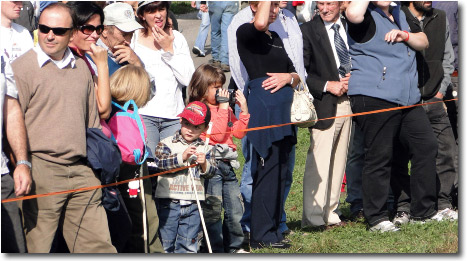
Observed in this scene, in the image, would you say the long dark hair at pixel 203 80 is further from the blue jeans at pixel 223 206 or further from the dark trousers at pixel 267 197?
the dark trousers at pixel 267 197

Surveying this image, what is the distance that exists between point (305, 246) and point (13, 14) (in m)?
2.98

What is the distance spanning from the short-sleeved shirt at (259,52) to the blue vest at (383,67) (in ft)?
2.26

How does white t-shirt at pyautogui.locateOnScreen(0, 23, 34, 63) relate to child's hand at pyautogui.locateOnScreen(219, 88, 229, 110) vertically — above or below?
above

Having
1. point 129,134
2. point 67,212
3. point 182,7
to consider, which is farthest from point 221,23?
point 67,212

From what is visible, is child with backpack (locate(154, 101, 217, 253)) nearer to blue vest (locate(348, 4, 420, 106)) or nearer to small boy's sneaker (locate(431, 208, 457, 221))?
blue vest (locate(348, 4, 420, 106))

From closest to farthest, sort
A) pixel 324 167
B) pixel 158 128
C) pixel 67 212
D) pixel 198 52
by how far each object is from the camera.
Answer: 1. pixel 67 212
2. pixel 158 128
3. pixel 324 167
4. pixel 198 52

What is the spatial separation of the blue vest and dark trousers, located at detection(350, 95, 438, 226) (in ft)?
0.30

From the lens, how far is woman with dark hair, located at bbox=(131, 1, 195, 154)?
6941mm

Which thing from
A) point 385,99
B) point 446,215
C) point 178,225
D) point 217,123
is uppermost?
point 385,99

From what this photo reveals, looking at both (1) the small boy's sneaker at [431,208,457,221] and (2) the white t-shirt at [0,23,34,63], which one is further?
(1) the small boy's sneaker at [431,208,457,221]

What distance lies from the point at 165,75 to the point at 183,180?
3.43 feet

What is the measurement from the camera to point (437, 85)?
7836mm

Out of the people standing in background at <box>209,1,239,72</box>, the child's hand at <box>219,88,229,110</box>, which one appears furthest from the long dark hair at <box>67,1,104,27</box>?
the people standing in background at <box>209,1,239,72</box>

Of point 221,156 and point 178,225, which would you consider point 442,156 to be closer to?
point 221,156
